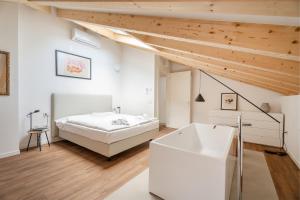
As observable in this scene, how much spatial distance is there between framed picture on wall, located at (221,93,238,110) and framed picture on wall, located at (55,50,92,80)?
4240 mm

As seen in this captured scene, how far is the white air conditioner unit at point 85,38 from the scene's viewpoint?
4223mm

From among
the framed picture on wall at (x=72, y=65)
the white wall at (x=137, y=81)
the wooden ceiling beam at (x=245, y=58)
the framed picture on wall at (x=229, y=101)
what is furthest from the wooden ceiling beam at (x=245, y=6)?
the framed picture on wall at (x=229, y=101)

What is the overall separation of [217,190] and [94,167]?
81.4 inches

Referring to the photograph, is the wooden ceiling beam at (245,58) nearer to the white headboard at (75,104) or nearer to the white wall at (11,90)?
the white wall at (11,90)

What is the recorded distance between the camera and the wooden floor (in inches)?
80.7

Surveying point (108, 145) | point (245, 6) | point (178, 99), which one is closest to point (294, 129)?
point (245, 6)

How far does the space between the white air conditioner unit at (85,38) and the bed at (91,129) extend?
1.54m

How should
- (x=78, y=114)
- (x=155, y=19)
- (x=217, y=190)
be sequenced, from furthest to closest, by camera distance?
(x=78, y=114) → (x=155, y=19) → (x=217, y=190)

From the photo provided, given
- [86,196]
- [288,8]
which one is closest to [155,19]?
[288,8]

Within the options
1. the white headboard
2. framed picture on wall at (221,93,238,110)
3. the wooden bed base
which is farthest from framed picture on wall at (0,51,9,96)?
framed picture on wall at (221,93,238,110)

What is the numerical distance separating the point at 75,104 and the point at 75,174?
228cm

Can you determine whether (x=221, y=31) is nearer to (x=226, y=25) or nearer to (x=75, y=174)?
(x=226, y=25)

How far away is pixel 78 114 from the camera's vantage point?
4434 mm

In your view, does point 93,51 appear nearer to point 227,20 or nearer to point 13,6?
point 13,6
